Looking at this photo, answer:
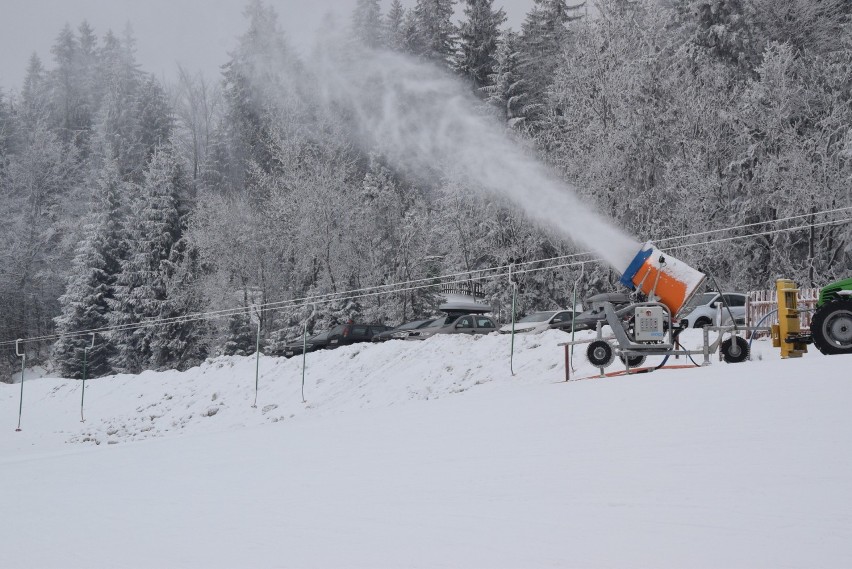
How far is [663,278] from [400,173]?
4633 centimetres

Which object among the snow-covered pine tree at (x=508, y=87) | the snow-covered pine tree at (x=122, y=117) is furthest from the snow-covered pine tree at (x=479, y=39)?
the snow-covered pine tree at (x=122, y=117)

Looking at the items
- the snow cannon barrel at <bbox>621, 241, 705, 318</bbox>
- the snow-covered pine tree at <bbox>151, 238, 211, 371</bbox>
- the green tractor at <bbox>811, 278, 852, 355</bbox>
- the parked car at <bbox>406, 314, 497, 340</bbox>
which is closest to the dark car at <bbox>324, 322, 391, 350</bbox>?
the parked car at <bbox>406, 314, 497, 340</bbox>

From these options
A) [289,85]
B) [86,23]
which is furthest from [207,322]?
[86,23]

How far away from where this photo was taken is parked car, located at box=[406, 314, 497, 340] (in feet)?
→ 103

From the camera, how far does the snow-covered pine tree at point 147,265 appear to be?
52031mm

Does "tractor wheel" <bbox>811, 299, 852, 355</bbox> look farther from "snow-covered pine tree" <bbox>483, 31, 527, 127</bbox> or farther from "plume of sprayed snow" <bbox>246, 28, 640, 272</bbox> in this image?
"snow-covered pine tree" <bbox>483, 31, 527, 127</bbox>

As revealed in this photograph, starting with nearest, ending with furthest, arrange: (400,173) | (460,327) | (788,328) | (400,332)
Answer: (788,328) → (460,327) → (400,332) → (400,173)

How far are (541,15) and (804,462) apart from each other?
59.5 metres

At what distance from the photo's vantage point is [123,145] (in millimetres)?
75500

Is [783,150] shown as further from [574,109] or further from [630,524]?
[630,524]

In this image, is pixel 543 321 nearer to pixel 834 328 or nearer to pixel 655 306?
pixel 655 306

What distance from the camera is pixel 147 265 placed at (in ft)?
175

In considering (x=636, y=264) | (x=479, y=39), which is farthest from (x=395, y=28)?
(x=636, y=264)

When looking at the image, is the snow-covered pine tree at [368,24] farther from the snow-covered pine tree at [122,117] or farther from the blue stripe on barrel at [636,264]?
the blue stripe on barrel at [636,264]
